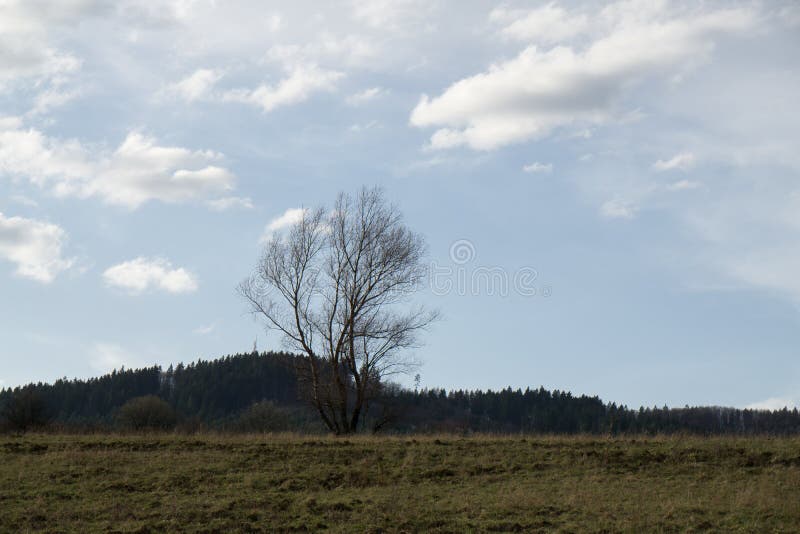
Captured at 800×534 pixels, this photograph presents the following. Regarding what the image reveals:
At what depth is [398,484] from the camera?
18.8 m

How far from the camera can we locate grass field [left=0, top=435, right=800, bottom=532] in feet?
50.2

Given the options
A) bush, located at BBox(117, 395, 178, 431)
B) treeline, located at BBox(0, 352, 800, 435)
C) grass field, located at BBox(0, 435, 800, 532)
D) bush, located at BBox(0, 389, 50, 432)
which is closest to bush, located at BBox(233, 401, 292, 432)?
treeline, located at BBox(0, 352, 800, 435)

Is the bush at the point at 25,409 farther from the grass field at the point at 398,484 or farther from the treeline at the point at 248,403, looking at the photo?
the grass field at the point at 398,484

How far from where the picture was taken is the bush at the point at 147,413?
6831cm

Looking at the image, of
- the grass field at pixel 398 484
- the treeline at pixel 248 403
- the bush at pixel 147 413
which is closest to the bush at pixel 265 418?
the treeline at pixel 248 403

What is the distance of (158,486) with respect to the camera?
18.5 meters

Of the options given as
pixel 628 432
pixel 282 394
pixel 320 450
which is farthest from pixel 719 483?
pixel 282 394

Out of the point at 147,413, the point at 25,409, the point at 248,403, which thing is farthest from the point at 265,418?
the point at 248,403

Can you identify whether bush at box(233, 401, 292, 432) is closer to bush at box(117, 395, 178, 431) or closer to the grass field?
bush at box(117, 395, 178, 431)

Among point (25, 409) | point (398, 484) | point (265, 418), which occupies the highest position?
point (25, 409)

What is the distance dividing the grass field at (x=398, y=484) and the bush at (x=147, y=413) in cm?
4552

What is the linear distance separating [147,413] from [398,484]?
56.5 m

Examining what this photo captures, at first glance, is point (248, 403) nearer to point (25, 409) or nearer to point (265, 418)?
point (265, 418)

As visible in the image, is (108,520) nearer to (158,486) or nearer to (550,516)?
(158,486)
